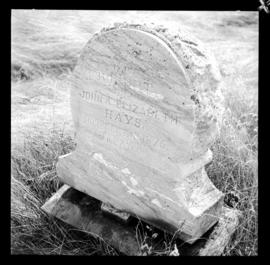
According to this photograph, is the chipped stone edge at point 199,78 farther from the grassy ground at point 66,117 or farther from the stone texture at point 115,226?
the stone texture at point 115,226

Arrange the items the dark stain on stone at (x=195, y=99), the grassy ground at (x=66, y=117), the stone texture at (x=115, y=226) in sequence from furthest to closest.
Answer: the grassy ground at (x=66, y=117), the stone texture at (x=115, y=226), the dark stain on stone at (x=195, y=99)

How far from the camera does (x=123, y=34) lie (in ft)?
9.52

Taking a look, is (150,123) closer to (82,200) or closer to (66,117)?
(82,200)

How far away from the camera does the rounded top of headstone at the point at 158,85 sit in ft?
8.87

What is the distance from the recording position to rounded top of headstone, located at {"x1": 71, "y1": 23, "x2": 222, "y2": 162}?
2705mm

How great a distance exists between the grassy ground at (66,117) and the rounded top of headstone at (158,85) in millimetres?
190

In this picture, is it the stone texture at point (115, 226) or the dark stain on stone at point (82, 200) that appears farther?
the dark stain on stone at point (82, 200)

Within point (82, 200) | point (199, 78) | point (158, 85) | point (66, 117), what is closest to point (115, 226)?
point (82, 200)

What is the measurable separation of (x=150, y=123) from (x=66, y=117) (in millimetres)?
2024

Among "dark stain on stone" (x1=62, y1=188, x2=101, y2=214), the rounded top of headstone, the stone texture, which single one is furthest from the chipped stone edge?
"dark stain on stone" (x1=62, y1=188, x2=101, y2=214)

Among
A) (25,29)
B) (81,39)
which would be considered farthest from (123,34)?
(25,29)

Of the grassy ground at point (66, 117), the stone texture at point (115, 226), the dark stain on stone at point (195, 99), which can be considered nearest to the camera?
the dark stain on stone at point (195, 99)

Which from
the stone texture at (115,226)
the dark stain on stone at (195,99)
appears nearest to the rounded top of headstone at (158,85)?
the dark stain on stone at (195,99)

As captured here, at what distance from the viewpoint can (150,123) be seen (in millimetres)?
2922
